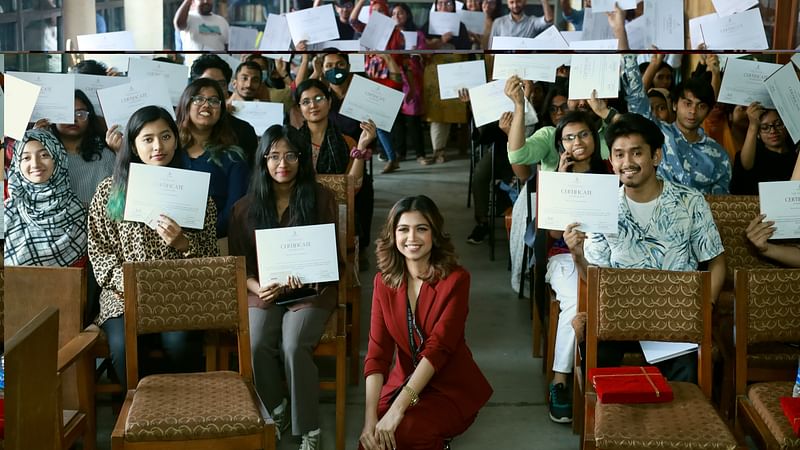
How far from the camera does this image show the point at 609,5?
330 cm

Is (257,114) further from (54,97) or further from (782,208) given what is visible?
(782,208)

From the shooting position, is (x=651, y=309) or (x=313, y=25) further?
(x=313, y=25)

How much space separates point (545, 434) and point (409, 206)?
2.79ft

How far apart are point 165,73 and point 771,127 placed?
201 cm

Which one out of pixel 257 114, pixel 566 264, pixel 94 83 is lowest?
pixel 566 264

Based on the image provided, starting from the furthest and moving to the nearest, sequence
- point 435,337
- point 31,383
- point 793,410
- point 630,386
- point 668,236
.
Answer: point 668,236, point 435,337, point 630,386, point 793,410, point 31,383

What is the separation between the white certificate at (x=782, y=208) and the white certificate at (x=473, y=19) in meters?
1.09

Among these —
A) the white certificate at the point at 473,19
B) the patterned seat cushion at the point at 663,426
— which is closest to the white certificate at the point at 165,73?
the white certificate at the point at 473,19

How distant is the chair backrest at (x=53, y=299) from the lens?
9.80ft

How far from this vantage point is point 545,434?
319 centimetres

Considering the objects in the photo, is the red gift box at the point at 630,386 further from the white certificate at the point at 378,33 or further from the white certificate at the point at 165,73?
the white certificate at the point at 165,73

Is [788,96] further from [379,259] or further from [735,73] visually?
A: [379,259]

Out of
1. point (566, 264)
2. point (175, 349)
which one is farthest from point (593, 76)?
point (175, 349)

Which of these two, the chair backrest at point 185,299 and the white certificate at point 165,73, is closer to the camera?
the chair backrest at point 185,299
